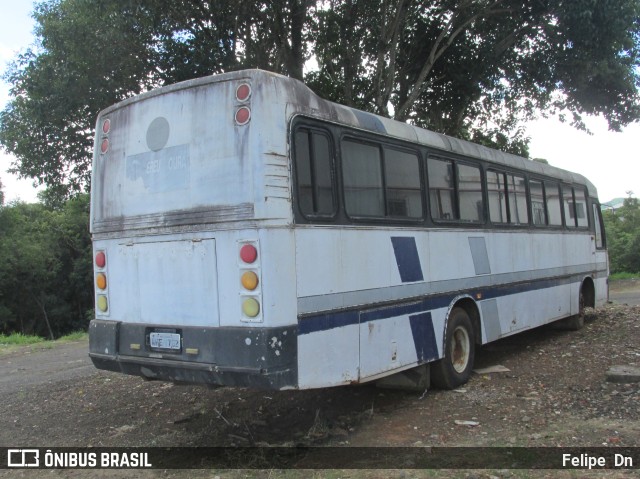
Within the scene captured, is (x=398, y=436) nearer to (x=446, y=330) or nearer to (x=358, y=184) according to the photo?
(x=446, y=330)

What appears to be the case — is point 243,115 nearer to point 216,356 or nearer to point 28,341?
point 216,356

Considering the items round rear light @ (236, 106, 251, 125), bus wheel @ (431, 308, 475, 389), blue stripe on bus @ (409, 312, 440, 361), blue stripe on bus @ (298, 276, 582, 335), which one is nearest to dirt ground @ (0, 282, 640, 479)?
bus wheel @ (431, 308, 475, 389)

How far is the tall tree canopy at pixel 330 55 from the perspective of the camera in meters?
10.1

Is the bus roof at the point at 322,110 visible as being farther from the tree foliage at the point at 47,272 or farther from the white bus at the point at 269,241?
the tree foliage at the point at 47,272

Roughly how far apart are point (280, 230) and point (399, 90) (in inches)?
407

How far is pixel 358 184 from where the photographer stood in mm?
5312

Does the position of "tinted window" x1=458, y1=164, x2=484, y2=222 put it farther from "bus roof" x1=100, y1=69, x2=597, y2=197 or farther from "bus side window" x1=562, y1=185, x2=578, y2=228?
"bus side window" x1=562, y1=185, x2=578, y2=228

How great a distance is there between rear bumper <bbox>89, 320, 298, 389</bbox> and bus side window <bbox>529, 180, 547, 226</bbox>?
20.2ft

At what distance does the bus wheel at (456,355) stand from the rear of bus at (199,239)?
2.77 m

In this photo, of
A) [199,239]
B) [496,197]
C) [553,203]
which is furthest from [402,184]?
[553,203]

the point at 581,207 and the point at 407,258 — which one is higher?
the point at 581,207

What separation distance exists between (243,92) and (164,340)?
229cm

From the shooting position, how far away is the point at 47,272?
33219 mm

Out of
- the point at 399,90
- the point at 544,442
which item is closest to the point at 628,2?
the point at 399,90
